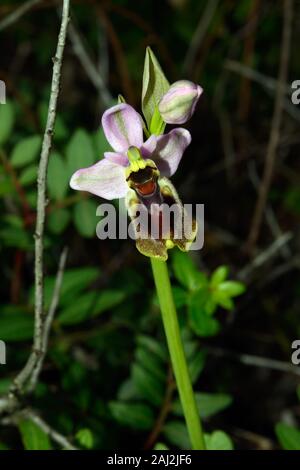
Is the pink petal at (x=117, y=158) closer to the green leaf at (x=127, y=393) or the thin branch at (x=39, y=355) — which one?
the thin branch at (x=39, y=355)

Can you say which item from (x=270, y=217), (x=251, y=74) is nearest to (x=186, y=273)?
(x=270, y=217)

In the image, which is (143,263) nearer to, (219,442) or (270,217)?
(270,217)

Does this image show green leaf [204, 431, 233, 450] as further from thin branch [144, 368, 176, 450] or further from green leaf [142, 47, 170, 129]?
green leaf [142, 47, 170, 129]

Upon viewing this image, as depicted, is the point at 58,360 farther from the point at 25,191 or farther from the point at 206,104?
the point at 206,104

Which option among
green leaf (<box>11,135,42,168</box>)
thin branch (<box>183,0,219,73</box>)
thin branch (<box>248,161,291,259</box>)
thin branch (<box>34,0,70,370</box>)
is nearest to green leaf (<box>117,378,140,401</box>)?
thin branch (<box>34,0,70,370</box>)

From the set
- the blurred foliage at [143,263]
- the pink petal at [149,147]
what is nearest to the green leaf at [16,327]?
the blurred foliage at [143,263]

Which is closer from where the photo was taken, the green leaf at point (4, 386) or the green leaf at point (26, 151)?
the green leaf at point (4, 386)
